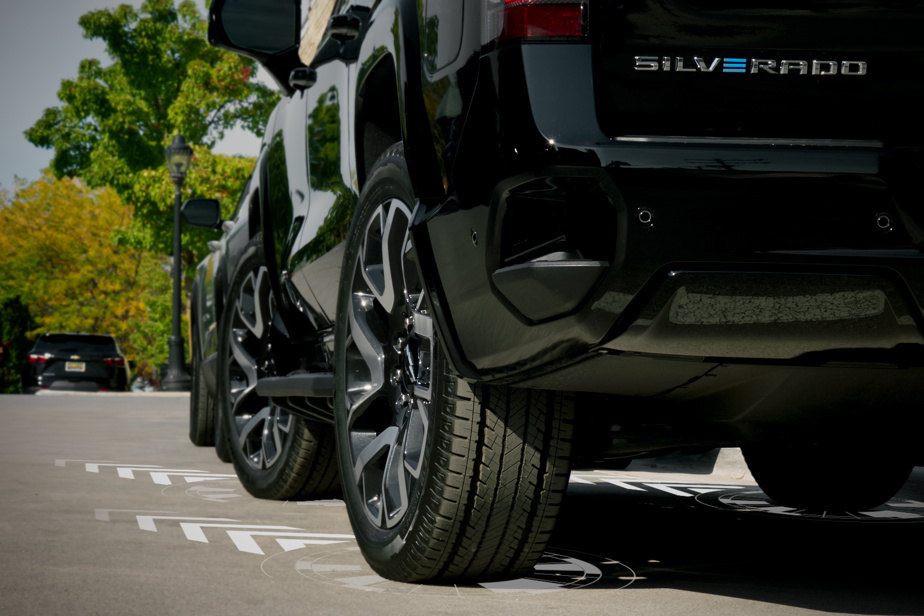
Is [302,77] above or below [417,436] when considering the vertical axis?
above

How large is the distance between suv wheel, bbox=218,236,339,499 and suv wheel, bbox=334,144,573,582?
1231 millimetres

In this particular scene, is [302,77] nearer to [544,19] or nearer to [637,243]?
[544,19]

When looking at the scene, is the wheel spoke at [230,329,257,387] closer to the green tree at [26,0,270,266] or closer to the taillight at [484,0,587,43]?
the taillight at [484,0,587,43]

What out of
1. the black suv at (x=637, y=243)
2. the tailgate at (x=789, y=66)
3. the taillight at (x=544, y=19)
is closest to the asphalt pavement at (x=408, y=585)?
the black suv at (x=637, y=243)

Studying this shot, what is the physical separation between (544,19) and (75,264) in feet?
135

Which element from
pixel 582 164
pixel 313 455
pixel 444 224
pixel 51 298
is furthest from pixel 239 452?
pixel 51 298

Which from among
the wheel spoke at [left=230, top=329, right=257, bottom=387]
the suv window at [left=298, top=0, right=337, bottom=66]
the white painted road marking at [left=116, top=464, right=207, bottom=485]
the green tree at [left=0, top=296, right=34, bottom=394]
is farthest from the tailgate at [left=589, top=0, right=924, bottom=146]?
the green tree at [left=0, top=296, right=34, bottom=394]

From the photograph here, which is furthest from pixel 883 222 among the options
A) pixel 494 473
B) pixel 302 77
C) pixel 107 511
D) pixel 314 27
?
pixel 107 511

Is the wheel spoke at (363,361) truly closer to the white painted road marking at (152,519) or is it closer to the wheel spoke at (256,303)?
the white painted road marking at (152,519)

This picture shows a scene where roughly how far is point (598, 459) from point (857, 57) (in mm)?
1376

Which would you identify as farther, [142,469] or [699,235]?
[142,469]

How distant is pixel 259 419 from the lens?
198 inches

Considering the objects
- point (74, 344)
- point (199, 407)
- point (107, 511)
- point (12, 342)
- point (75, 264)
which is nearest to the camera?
point (107, 511)

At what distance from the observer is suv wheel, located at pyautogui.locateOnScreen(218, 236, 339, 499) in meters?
4.63
